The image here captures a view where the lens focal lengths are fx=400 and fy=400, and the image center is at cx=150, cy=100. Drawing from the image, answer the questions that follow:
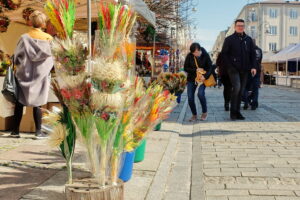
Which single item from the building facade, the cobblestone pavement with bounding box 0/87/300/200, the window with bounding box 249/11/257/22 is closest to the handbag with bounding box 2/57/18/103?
the cobblestone pavement with bounding box 0/87/300/200

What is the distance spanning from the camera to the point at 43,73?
226 inches

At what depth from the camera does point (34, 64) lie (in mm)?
5680

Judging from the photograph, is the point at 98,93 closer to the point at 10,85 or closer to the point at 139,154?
the point at 139,154

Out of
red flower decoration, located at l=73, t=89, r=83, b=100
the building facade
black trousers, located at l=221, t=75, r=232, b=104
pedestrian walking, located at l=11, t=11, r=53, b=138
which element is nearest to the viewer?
red flower decoration, located at l=73, t=89, r=83, b=100

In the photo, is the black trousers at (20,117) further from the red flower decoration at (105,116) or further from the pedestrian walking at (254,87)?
the pedestrian walking at (254,87)

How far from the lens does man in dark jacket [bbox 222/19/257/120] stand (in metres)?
8.45

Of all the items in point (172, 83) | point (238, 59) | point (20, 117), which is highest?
point (238, 59)

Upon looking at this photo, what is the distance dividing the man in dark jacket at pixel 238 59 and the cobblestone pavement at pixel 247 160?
768mm

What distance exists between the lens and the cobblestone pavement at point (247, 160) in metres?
3.77

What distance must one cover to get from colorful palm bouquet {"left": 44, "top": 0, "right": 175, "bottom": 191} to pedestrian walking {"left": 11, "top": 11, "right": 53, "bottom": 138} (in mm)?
2616

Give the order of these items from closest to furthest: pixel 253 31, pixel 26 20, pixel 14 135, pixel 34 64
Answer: pixel 34 64 → pixel 14 135 → pixel 26 20 → pixel 253 31

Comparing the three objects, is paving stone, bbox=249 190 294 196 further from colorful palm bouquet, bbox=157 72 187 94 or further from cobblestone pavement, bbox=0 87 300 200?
colorful palm bouquet, bbox=157 72 187 94

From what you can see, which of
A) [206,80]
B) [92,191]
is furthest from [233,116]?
[92,191]

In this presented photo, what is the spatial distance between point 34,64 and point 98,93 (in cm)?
314
